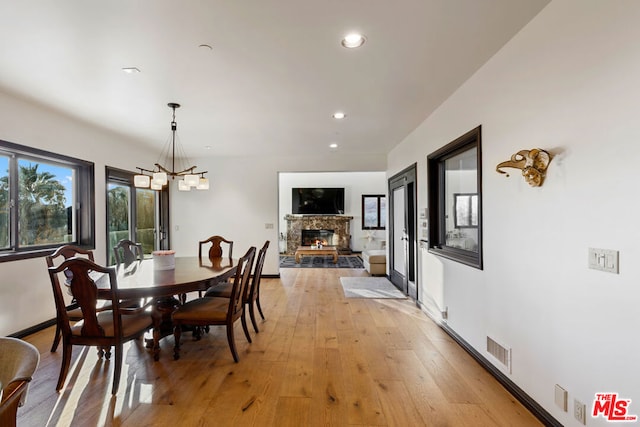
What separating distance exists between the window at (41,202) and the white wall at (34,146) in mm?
102

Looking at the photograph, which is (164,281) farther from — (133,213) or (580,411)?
(133,213)

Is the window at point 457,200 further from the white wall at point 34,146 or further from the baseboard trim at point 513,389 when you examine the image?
the white wall at point 34,146

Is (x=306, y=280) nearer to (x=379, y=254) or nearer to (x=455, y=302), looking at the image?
(x=379, y=254)

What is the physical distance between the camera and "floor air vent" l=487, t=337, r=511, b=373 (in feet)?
7.39

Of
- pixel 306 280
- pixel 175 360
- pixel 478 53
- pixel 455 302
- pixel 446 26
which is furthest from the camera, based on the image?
pixel 306 280

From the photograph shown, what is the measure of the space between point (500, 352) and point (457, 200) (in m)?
1.58

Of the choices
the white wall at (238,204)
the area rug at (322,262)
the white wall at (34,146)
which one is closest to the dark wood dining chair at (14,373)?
the white wall at (34,146)

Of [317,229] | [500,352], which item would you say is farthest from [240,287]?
[317,229]

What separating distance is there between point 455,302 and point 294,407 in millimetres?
1961

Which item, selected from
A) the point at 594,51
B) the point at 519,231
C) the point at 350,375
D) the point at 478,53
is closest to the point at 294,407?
the point at 350,375

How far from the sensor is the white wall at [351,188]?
10453mm

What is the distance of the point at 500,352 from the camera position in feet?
7.75

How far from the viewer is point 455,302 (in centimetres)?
317

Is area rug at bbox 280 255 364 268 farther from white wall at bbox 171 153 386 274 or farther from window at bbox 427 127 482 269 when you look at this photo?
window at bbox 427 127 482 269
